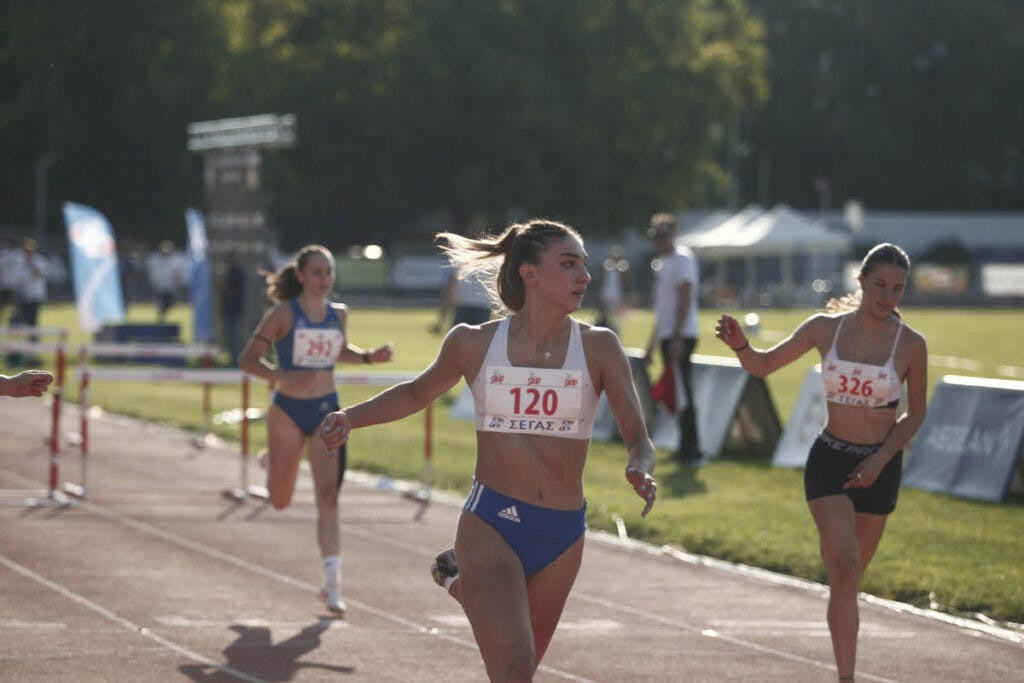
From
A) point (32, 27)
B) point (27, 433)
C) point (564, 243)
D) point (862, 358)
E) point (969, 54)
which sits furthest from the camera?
point (969, 54)

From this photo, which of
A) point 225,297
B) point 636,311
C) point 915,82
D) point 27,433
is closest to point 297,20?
point 636,311

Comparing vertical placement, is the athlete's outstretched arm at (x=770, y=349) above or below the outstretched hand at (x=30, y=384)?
above

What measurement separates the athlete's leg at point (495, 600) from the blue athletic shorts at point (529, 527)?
0.11 feet

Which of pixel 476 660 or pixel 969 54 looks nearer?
pixel 476 660

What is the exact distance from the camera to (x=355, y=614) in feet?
32.5

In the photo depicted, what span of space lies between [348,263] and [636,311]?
47.1ft

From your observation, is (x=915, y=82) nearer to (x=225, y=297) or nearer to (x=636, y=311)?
(x=636, y=311)

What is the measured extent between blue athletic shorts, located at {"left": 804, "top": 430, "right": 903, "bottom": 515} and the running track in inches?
41.5

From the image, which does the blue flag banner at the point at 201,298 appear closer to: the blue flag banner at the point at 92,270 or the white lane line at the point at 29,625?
the blue flag banner at the point at 92,270

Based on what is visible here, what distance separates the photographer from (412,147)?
68938 mm

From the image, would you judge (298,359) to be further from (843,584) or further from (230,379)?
(230,379)

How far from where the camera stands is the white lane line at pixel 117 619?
834 centimetres

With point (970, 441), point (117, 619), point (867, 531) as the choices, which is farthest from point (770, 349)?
point (970, 441)

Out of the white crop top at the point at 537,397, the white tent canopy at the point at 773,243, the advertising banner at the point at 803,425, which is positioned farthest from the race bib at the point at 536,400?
the white tent canopy at the point at 773,243
